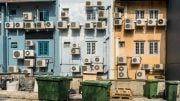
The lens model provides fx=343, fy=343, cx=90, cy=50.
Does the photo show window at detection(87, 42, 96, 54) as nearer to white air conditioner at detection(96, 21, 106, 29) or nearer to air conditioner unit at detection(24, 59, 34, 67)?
white air conditioner at detection(96, 21, 106, 29)

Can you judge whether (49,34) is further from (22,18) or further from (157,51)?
(157,51)

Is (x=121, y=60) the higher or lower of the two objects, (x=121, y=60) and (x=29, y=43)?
the lower

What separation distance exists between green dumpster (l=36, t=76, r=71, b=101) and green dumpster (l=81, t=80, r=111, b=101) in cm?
131

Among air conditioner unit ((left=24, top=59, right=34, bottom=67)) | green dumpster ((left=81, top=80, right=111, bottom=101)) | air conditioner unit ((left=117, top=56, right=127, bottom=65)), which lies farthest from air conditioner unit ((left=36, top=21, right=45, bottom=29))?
green dumpster ((left=81, top=80, right=111, bottom=101))

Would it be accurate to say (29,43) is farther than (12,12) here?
No

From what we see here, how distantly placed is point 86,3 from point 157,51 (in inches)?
309

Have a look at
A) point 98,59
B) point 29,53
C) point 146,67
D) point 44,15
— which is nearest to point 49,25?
point 44,15

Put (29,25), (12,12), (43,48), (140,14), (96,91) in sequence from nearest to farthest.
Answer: (96,91) < (140,14) < (29,25) < (43,48) < (12,12)

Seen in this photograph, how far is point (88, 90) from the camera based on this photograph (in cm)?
1697

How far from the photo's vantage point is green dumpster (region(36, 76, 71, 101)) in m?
17.5

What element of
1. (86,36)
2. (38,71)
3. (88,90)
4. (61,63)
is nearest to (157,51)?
(86,36)

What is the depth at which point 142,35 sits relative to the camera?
31.1 m

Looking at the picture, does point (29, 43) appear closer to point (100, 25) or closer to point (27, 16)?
point (27, 16)

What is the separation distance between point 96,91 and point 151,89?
5908 mm
